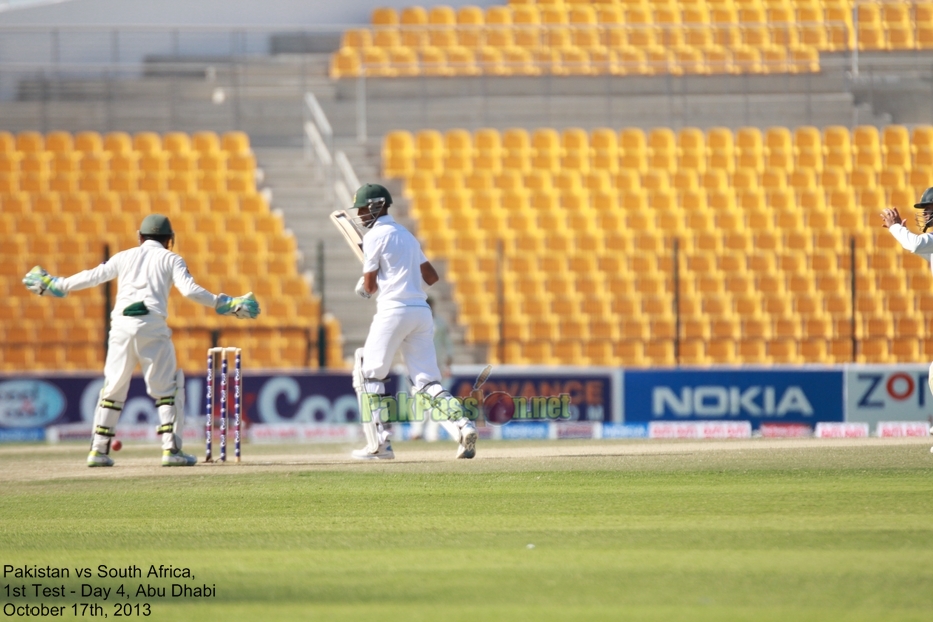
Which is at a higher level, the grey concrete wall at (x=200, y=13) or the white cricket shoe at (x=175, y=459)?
the grey concrete wall at (x=200, y=13)

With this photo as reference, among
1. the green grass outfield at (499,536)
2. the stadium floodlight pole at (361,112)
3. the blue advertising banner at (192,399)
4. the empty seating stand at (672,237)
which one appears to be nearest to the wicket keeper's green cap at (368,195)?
the green grass outfield at (499,536)

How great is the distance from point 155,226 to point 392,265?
1908 mm

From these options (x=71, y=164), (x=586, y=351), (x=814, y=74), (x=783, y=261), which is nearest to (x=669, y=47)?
(x=814, y=74)

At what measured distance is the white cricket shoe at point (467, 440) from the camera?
10.3 metres

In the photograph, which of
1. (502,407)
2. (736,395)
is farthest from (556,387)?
(736,395)

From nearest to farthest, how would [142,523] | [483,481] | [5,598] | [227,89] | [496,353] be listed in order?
[5,598] < [142,523] < [483,481] < [496,353] < [227,89]

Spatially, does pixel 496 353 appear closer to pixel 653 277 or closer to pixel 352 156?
pixel 653 277

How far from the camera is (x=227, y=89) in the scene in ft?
80.9

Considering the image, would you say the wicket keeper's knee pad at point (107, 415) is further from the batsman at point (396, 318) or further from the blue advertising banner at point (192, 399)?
the blue advertising banner at point (192, 399)

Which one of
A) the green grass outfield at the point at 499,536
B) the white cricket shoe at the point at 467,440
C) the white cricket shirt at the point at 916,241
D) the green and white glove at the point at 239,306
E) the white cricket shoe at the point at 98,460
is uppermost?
the white cricket shirt at the point at 916,241

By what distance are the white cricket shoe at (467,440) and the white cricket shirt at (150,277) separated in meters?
2.13

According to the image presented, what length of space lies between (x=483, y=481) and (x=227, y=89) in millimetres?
17008

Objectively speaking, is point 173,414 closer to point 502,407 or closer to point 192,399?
point 192,399

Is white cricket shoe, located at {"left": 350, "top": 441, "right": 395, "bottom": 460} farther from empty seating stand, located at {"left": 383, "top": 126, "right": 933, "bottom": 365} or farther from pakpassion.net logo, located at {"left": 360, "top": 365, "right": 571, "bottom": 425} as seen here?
empty seating stand, located at {"left": 383, "top": 126, "right": 933, "bottom": 365}
